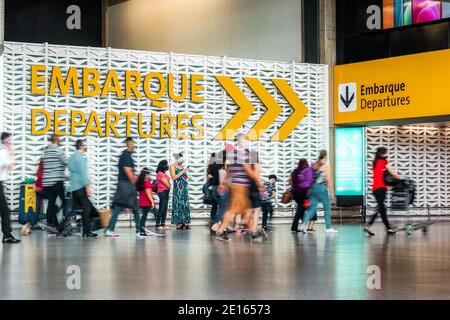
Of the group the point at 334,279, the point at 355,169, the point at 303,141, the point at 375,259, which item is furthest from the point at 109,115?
the point at 334,279

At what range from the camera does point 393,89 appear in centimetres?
2600

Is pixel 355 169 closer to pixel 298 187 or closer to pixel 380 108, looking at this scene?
pixel 380 108

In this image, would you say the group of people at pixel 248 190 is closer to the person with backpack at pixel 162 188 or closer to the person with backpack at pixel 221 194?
the person with backpack at pixel 221 194

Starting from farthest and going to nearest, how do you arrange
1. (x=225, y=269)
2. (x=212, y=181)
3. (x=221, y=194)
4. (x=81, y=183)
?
(x=212, y=181), (x=221, y=194), (x=81, y=183), (x=225, y=269)

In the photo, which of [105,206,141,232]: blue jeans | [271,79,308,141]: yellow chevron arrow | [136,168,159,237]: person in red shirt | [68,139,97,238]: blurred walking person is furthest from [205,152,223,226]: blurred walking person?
[271,79,308,141]: yellow chevron arrow

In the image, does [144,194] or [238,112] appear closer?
[144,194]

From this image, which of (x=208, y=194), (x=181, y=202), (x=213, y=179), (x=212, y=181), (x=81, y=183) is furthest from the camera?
(x=181, y=202)

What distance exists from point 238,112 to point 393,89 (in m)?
4.47

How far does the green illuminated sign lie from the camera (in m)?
27.1

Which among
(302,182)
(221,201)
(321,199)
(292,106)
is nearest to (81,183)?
(221,201)

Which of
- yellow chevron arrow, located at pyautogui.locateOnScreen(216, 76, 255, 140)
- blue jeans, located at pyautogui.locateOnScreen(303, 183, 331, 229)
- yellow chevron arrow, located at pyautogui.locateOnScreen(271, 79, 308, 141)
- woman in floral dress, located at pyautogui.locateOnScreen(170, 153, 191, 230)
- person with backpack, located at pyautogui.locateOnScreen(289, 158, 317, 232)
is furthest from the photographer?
yellow chevron arrow, located at pyautogui.locateOnScreen(271, 79, 308, 141)

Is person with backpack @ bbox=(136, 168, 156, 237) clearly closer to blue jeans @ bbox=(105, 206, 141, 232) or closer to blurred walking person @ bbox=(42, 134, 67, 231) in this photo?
blue jeans @ bbox=(105, 206, 141, 232)

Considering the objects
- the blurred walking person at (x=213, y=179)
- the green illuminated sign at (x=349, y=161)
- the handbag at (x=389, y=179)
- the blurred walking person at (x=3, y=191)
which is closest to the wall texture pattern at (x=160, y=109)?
the green illuminated sign at (x=349, y=161)

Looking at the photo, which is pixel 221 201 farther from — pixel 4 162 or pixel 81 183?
pixel 4 162
